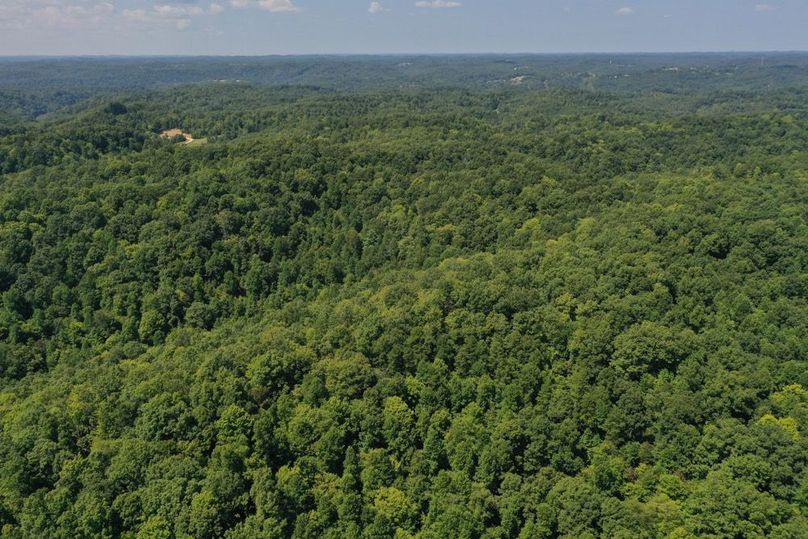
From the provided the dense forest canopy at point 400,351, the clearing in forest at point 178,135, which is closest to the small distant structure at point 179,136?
the clearing in forest at point 178,135

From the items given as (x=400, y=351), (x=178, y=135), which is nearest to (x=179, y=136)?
(x=178, y=135)

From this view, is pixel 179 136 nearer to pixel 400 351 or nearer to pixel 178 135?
pixel 178 135

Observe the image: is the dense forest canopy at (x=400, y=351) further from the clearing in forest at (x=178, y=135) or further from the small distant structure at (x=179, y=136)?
the clearing in forest at (x=178, y=135)

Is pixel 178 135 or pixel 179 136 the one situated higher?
pixel 178 135

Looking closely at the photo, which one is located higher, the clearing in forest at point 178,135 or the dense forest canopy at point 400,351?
the clearing in forest at point 178,135

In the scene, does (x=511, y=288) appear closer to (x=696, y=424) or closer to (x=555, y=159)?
(x=696, y=424)

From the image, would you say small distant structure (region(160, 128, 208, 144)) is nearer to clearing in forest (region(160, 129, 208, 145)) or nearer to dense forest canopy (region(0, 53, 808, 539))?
clearing in forest (region(160, 129, 208, 145))

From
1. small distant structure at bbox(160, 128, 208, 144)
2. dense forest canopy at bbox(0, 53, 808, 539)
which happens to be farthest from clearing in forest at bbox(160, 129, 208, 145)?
dense forest canopy at bbox(0, 53, 808, 539)

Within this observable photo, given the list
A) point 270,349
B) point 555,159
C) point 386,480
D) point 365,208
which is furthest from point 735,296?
point 555,159
